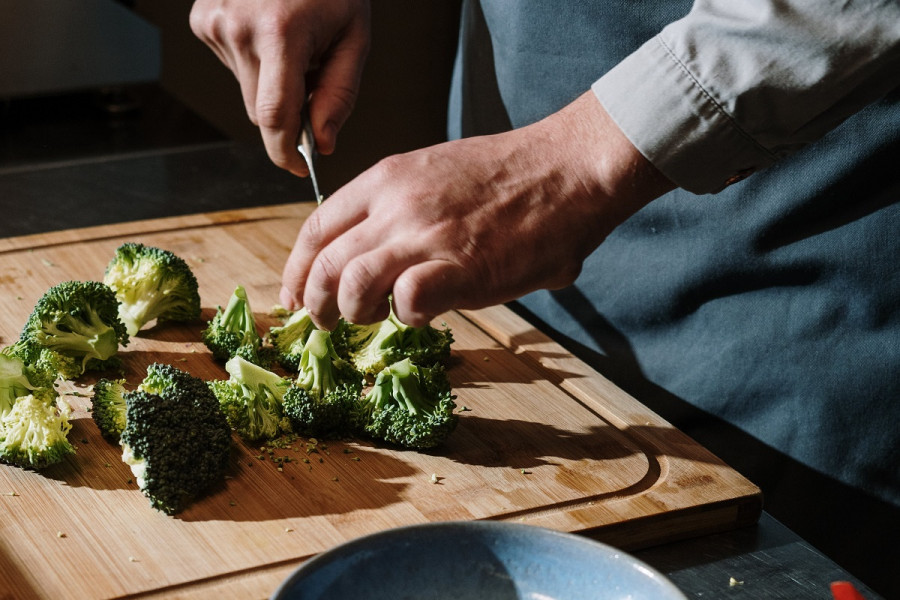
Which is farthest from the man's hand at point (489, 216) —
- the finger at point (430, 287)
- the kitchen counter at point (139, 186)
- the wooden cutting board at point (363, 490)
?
the kitchen counter at point (139, 186)

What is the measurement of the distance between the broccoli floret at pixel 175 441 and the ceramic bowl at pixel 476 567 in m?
0.39

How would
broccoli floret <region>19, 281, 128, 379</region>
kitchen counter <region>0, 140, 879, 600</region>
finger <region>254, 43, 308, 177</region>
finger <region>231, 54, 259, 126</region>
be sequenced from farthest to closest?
kitchen counter <region>0, 140, 879, 600</region>, finger <region>231, 54, 259, 126</region>, finger <region>254, 43, 308, 177</region>, broccoli floret <region>19, 281, 128, 379</region>

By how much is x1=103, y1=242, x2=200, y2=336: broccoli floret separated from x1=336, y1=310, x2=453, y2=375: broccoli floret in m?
0.28

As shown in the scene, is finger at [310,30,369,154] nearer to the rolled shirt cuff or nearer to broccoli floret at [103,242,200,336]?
broccoli floret at [103,242,200,336]

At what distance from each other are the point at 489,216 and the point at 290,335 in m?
0.53

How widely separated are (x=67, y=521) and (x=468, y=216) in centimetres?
59

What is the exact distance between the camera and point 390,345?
1622 millimetres

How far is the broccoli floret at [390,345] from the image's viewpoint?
161 cm

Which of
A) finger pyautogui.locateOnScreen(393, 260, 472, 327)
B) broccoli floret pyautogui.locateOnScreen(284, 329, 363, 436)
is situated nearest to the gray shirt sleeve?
finger pyautogui.locateOnScreen(393, 260, 472, 327)

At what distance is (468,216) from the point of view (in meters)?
1.24

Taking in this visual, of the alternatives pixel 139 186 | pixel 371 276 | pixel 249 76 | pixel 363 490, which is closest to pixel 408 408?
pixel 363 490

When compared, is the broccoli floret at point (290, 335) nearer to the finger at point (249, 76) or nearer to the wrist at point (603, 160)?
the finger at point (249, 76)

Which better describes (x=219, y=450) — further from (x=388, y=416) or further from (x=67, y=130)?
(x=67, y=130)

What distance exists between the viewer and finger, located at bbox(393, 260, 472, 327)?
1.22 meters
